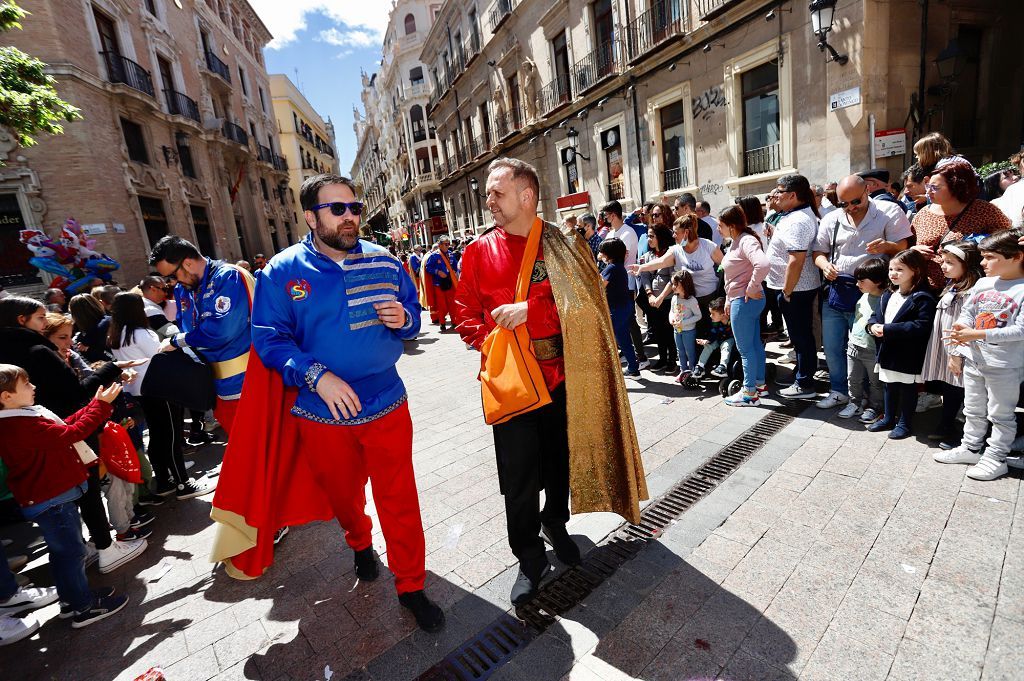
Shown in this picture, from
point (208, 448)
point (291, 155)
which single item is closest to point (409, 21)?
point (291, 155)

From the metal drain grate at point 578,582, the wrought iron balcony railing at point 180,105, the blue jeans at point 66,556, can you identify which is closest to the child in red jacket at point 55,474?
the blue jeans at point 66,556

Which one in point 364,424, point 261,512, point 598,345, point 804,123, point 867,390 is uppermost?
point 804,123

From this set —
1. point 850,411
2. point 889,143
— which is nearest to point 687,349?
point 850,411

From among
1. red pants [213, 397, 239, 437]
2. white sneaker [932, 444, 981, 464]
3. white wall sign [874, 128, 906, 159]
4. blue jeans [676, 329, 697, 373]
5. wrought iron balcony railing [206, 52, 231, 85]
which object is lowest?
white sneaker [932, 444, 981, 464]

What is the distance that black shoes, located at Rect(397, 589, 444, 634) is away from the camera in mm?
2420

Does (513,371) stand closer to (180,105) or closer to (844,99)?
(844,99)

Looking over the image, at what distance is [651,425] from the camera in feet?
15.1

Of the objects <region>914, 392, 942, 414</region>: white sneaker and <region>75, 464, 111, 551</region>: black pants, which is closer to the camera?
<region>75, 464, 111, 551</region>: black pants

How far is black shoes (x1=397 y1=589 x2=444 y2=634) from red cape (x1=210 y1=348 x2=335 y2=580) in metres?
0.81

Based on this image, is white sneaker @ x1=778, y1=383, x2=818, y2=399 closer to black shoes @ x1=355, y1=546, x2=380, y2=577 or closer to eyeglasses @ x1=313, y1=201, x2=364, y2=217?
black shoes @ x1=355, y1=546, x2=380, y2=577

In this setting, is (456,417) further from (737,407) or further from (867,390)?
(867,390)

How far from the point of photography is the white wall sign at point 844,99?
866 cm

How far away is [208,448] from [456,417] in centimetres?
282

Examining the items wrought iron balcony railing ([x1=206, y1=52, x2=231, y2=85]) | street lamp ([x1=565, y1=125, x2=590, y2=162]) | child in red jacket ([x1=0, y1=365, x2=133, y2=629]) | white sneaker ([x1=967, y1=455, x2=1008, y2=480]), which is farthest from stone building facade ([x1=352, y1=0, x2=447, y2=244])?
white sneaker ([x1=967, y1=455, x2=1008, y2=480])
